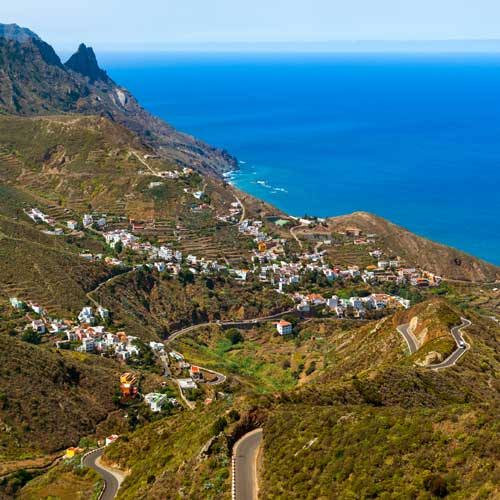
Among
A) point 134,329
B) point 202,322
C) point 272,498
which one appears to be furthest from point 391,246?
point 272,498

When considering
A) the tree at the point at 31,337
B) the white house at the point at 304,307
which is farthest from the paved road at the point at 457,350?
the tree at the point at 31,337

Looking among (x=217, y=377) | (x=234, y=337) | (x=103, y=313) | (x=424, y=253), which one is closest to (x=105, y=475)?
(x=217, y=377)

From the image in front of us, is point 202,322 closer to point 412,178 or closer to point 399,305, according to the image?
point 399,305

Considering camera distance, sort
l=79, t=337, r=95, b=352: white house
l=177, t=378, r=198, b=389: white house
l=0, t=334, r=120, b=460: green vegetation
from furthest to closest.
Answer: l=79, t=337, r=95, b=352: white house → l=177, t=378, r=198, b=389: white house → l=0, t=334, r=120, b=460: green vegetation

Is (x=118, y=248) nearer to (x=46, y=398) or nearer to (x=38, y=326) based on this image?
(x=38, y=326)

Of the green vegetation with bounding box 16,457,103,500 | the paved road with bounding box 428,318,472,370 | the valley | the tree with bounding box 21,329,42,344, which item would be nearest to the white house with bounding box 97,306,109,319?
the valley

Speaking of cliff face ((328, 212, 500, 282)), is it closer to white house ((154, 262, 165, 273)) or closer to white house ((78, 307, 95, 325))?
white house ((154, 262, 165, 273))
